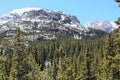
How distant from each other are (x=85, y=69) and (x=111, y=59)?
670 inches

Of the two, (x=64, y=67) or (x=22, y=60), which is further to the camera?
(x=64, y=67)

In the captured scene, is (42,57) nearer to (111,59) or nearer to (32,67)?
(32,67)

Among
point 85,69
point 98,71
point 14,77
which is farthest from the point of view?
point 98,71

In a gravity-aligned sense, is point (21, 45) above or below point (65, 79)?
above

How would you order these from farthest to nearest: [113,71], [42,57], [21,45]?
[42,57] → [21,45] → [113,71]

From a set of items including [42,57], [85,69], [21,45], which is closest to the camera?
[21,45]

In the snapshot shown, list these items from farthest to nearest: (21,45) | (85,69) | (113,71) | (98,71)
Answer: (98,71) → (85,69) → (21,45) → (113,71)

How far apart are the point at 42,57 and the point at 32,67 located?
80.9 meters

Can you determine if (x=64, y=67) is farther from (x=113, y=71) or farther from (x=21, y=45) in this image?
(x=113, y=71)

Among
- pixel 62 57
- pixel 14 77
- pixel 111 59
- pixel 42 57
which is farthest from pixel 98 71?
pixel 42 57

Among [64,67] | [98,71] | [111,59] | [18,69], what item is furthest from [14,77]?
[98,71]

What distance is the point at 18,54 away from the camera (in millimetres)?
53156

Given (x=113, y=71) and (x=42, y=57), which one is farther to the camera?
(x=42, y=57)

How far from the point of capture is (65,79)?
65.2 metres
